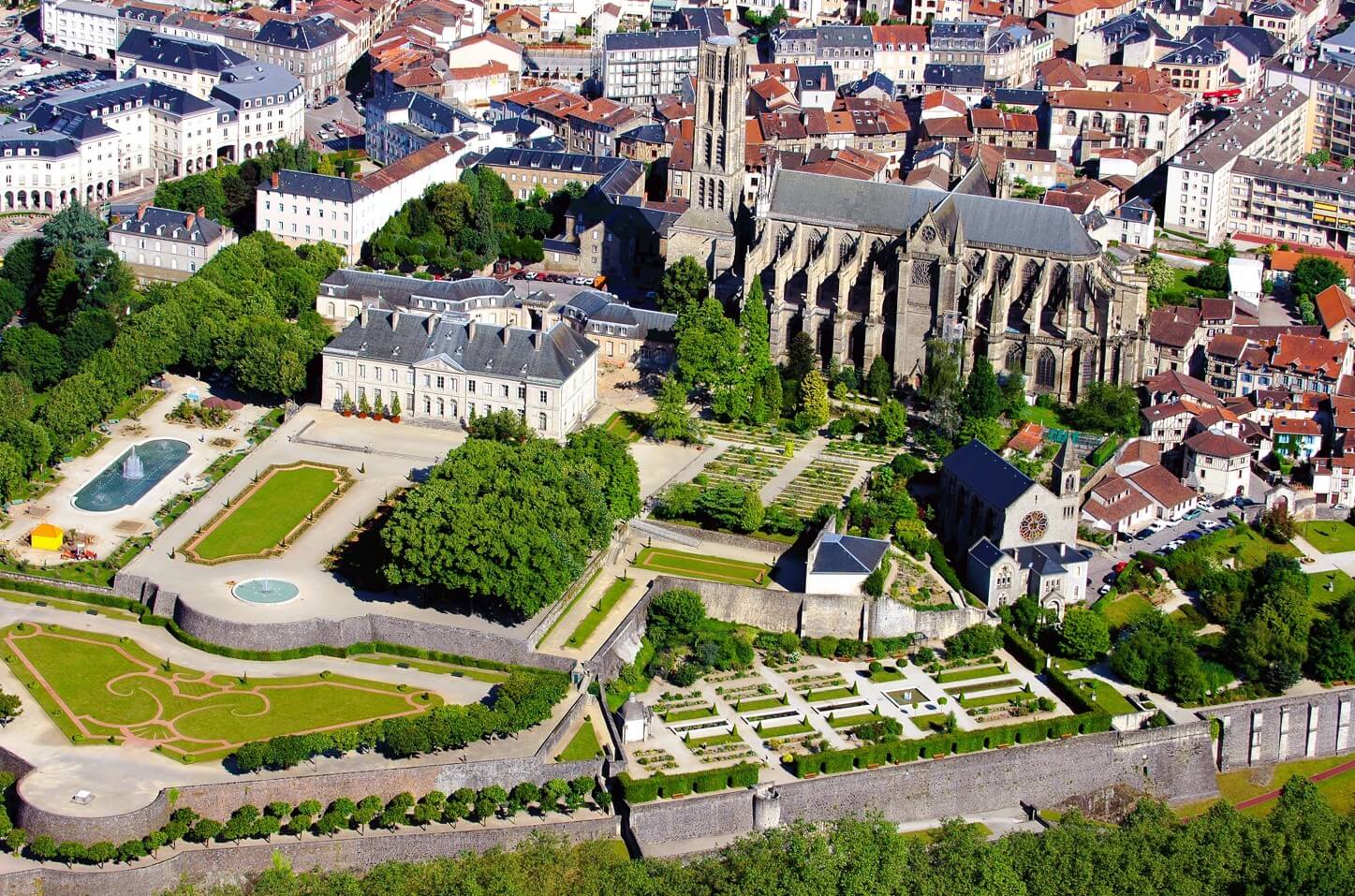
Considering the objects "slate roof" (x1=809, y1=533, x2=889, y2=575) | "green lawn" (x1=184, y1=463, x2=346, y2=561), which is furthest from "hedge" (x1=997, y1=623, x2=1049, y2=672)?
"green lawn" (x1=184, y1=463, x2=346, y2=561)

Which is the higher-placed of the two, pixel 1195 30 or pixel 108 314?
pixel 1195 30

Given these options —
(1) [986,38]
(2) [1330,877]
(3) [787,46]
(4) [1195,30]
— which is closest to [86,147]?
(3) [787,46]

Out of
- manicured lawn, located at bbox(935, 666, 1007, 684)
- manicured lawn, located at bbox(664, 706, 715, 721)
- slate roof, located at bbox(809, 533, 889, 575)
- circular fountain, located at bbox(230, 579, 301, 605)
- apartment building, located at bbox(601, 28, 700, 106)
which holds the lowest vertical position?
manicured lawn, located at bbox(664, 706, 715, 721)

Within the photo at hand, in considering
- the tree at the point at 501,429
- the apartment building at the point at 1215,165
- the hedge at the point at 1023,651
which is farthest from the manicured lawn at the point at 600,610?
the apartment building at the point at 1215,165

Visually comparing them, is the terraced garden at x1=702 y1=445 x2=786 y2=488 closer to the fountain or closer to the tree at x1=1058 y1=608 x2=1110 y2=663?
the tree at x1=1058 y1=608 x2=1110 y2=663

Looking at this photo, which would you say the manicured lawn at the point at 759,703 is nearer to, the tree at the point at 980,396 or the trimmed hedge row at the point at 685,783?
the trimmed hedge row at the point at 685,783

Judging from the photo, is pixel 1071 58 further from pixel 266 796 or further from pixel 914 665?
pixel 266 796

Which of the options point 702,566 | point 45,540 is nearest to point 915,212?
point 702,566
